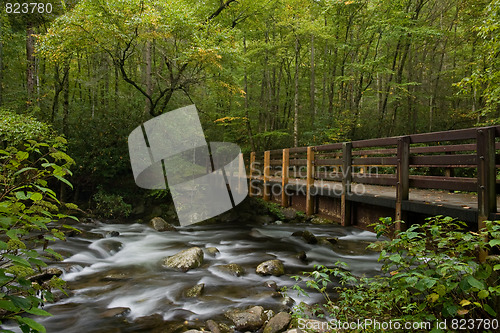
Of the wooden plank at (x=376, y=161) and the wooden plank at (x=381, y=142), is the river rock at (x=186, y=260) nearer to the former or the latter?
the wooden plank at (x=376, y=161)

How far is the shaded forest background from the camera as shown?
1034cm

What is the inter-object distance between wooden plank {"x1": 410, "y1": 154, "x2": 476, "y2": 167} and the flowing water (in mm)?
3186

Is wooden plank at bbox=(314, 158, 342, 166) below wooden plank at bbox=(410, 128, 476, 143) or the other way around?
below

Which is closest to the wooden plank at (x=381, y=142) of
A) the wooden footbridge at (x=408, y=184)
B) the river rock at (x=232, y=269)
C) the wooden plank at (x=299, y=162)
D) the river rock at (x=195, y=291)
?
the wooden footbridge at (x=408, y=184)

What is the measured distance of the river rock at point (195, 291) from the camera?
569 centimetres

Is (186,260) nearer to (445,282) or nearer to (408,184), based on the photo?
(408,184)

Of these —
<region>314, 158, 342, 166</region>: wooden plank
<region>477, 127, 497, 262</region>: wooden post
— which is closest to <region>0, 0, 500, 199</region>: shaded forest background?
<region>314, 158, 342, 166</region>: wooden plank

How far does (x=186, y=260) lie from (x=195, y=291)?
1.54m

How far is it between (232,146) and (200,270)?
12.5 meters

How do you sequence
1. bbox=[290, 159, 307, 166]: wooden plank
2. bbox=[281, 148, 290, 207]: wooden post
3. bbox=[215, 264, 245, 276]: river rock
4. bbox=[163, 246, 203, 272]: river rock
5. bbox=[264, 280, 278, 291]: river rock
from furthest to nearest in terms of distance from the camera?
1. bbox=[281, 148, 290, 207]: wooden post
2. bbox=[290, 159, 307, 166]: wooden plank
3. bbox=[163, 246, 203, 272]: river rock
4. bbox=[215, 264, 245, 276]: river rock
5. bbox=[264, 280, 278, 291]: river rock

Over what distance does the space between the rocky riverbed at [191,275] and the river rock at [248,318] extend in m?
0.02

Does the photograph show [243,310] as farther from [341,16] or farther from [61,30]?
[341,16]

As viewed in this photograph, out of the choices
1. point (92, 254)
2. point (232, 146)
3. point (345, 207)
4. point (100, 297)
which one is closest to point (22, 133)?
point (92, 254)

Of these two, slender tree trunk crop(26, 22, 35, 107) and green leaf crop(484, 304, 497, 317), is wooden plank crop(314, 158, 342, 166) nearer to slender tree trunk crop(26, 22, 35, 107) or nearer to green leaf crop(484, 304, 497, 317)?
green leaf crop(484, 304, 497, 317)
